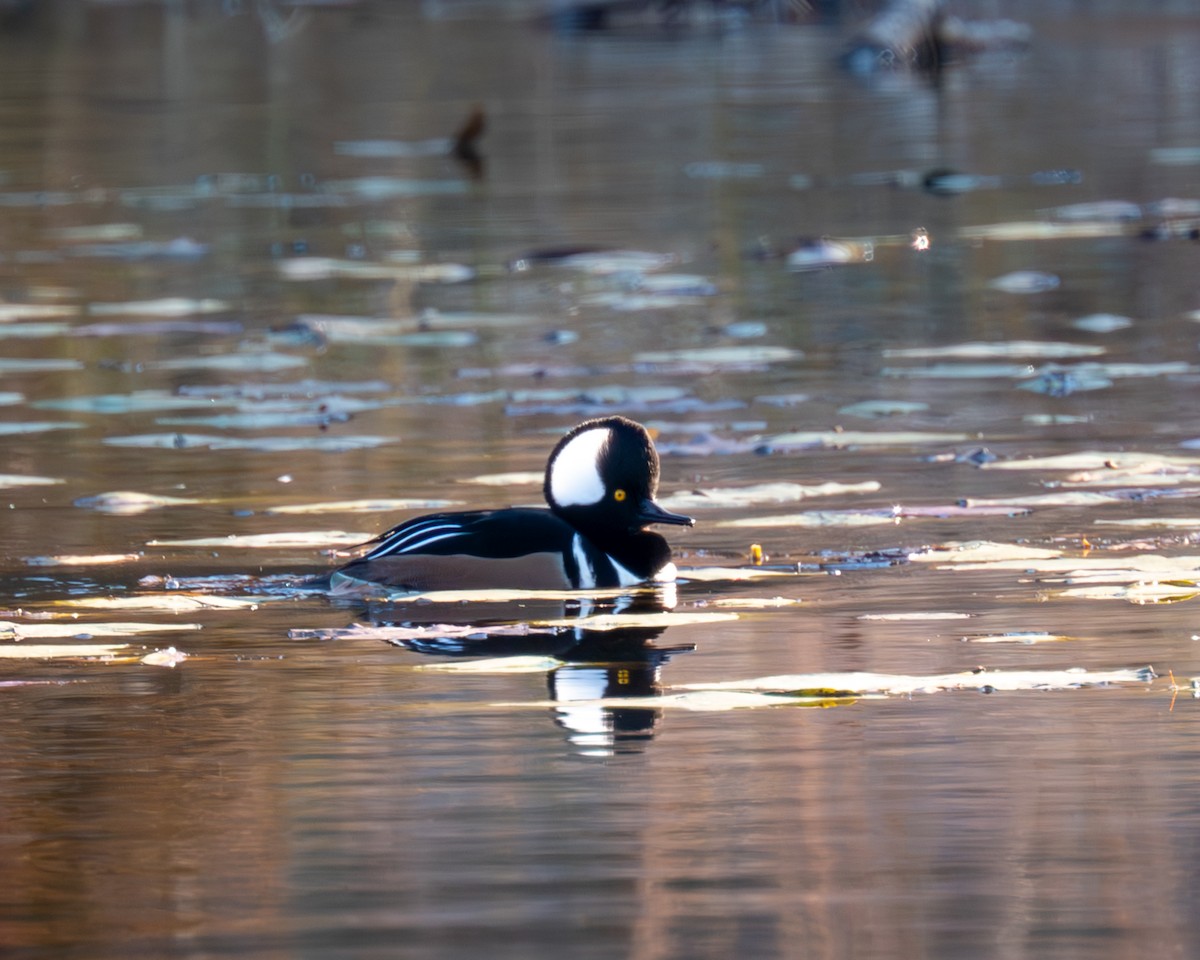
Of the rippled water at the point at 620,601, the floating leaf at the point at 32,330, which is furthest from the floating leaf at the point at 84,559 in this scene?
the floating leaf at the point at 32,330

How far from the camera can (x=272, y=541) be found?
8.62 meters

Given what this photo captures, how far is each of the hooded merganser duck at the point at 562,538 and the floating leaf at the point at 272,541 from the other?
32 centimetres

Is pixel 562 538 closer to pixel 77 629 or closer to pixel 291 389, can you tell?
pixel 77 629

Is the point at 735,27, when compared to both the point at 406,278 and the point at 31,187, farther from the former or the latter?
the point at 406,278

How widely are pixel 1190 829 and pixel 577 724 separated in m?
1.58

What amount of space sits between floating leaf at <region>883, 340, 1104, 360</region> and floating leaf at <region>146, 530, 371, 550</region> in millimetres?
4544

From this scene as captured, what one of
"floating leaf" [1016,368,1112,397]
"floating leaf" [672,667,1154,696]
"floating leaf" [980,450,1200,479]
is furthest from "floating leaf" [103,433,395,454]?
"floating leaf" [672,667,1154,696]

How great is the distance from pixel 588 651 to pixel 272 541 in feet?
5.93

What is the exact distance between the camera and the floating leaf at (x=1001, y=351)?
41.0 feet

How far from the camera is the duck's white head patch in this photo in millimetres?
8289

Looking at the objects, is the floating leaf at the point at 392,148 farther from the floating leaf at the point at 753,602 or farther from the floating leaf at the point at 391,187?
the floating leaf at the point at 753,602

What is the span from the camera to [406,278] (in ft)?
53.1

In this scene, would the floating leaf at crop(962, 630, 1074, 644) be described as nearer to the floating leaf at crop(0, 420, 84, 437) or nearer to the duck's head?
the duck's head

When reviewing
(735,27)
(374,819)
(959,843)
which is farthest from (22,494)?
(735,27)
